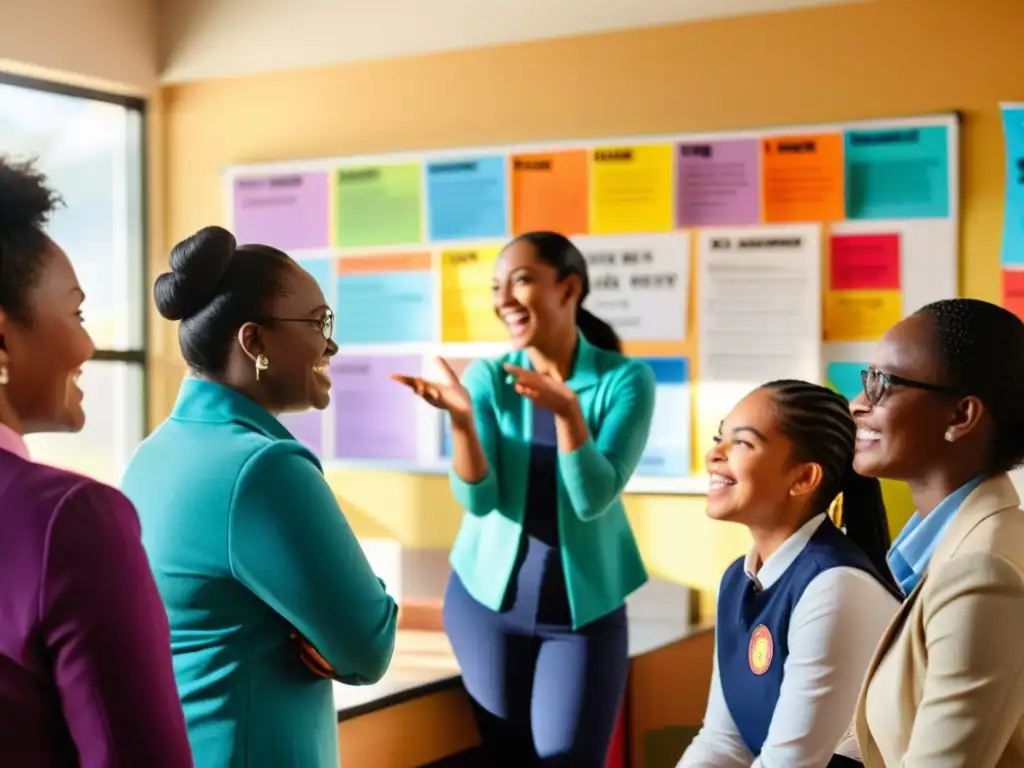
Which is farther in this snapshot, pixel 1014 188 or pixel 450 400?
pixel 1014 188

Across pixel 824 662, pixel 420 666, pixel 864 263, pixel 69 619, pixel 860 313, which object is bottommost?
pixel 420 666

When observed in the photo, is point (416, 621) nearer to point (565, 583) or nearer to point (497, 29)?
point (565, 583)

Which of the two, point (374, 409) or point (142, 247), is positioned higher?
point (142, 247)

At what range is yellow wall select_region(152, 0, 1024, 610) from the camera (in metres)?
2.92

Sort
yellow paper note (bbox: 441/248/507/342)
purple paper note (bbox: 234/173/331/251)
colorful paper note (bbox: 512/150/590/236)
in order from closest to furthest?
colorful paper note (bbox: 512/150/590/236) < yellow paper note (bbox: 441/248/507/342) < purple paper note (bbox: 234/173/331/251)

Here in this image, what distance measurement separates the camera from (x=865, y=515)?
6.14ft

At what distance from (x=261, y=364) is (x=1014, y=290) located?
2018mm

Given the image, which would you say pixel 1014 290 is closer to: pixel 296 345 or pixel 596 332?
pixel 596 332

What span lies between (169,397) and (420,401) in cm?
91

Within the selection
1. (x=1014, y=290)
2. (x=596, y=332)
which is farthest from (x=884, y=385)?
(x=1014, y=290)

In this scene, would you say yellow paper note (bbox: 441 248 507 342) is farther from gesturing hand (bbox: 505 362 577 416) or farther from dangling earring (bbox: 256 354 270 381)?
dangling earring (bbox: 256 354 270 381)

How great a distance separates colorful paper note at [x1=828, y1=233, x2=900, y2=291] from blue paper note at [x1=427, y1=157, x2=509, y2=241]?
2.97 feet

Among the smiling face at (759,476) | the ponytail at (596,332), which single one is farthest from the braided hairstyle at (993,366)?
the ponytail at (596,332)

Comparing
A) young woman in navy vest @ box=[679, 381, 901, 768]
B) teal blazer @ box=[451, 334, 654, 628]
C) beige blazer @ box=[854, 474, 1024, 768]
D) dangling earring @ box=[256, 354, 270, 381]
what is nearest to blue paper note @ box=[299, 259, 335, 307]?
teal blazer @ box=[451, 334, 654, 628]
